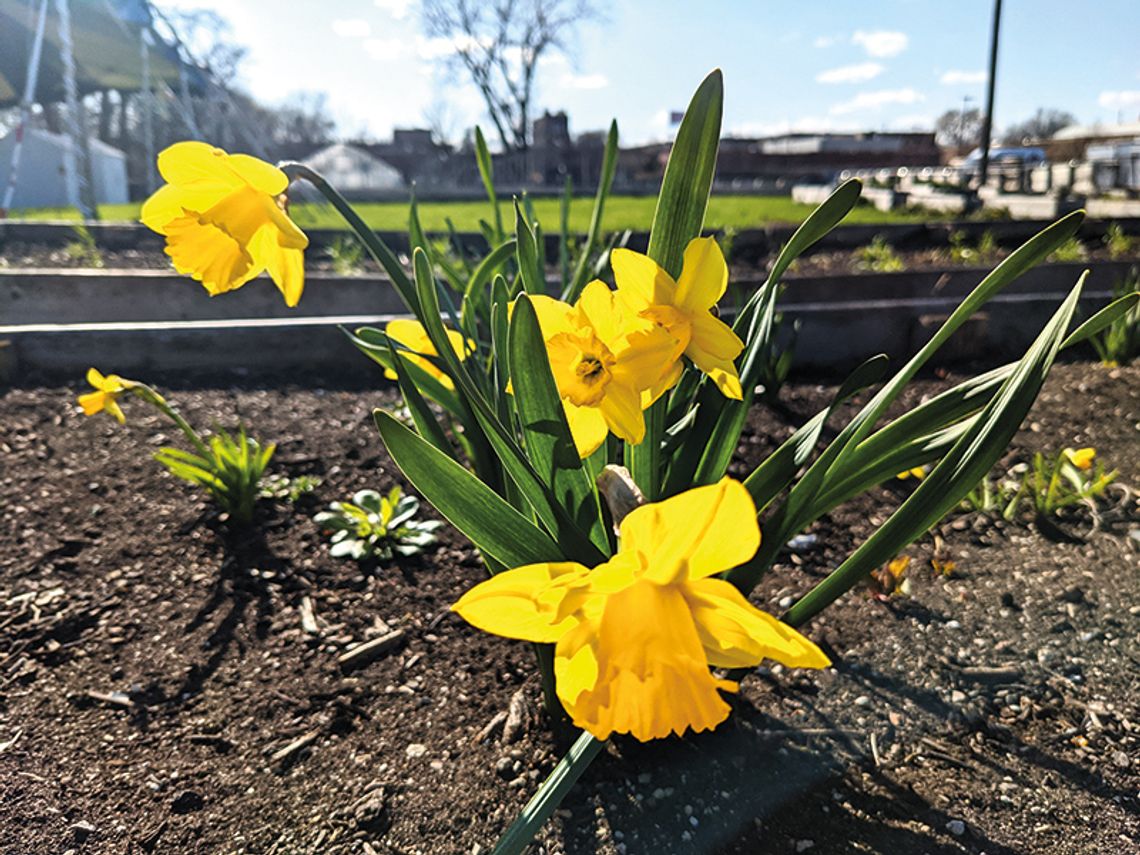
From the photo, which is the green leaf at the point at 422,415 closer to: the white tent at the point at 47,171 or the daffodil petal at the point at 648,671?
the daffodil petal at the point at 648,671

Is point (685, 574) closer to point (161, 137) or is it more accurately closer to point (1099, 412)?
point (1099, 412)

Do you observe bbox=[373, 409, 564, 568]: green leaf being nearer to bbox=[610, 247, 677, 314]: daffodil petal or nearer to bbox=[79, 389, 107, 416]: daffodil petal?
bbox=[610, 247, 677, 314]: daffodil petal

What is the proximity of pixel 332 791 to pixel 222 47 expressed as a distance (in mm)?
22311

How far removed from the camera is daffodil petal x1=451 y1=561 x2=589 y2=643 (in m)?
0.52

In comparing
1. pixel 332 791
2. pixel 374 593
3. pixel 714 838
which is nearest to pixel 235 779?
pixel 332 791

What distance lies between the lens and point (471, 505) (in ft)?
2.54

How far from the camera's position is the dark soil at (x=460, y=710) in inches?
38.8

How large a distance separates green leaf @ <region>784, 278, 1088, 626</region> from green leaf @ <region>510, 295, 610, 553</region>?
0.30 m

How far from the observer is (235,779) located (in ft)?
3.53

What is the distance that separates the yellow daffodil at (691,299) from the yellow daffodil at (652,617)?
0.23 meters

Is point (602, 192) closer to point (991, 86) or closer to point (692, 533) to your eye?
point (692, 533)

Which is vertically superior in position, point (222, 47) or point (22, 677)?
point (222, 47)

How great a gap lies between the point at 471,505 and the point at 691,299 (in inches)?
12.3

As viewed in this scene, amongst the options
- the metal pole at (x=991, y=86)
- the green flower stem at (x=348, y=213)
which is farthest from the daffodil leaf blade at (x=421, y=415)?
the metal pole at (x=991, y=86)
